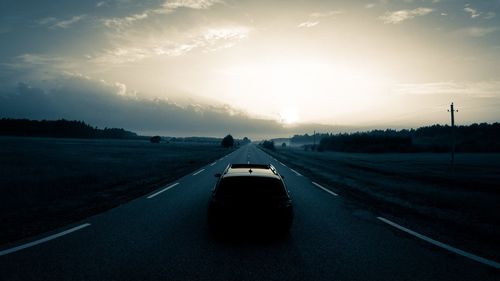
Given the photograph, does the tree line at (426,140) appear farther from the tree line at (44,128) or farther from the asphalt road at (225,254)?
the tree line at (44,128)

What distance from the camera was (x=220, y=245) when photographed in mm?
5754

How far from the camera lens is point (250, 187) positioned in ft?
20.0

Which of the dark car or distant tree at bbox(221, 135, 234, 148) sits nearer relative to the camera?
the dark car

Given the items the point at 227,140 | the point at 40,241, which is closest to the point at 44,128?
the point at 227,140

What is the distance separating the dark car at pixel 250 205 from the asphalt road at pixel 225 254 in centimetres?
41

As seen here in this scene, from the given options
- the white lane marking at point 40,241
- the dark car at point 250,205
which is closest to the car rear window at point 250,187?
the dark car at point 250,205

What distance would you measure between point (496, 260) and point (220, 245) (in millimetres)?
4830

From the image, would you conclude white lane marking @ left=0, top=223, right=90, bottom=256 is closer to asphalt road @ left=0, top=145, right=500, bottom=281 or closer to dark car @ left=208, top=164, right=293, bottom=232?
asphalt road @ left=0, top=145, right=500, bottom=281

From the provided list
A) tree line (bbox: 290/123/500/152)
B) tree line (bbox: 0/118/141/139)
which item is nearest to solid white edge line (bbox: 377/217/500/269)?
tree line (bbox: 290/123/500/152)

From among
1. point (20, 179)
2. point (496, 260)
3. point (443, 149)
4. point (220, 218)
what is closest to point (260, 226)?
point (220, 218)

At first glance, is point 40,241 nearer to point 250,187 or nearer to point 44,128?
point 250,187

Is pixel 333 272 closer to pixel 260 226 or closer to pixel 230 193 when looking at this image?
pixel 260 226

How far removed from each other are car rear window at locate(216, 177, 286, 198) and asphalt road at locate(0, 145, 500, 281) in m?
0.97

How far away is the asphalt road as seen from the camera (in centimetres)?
440
